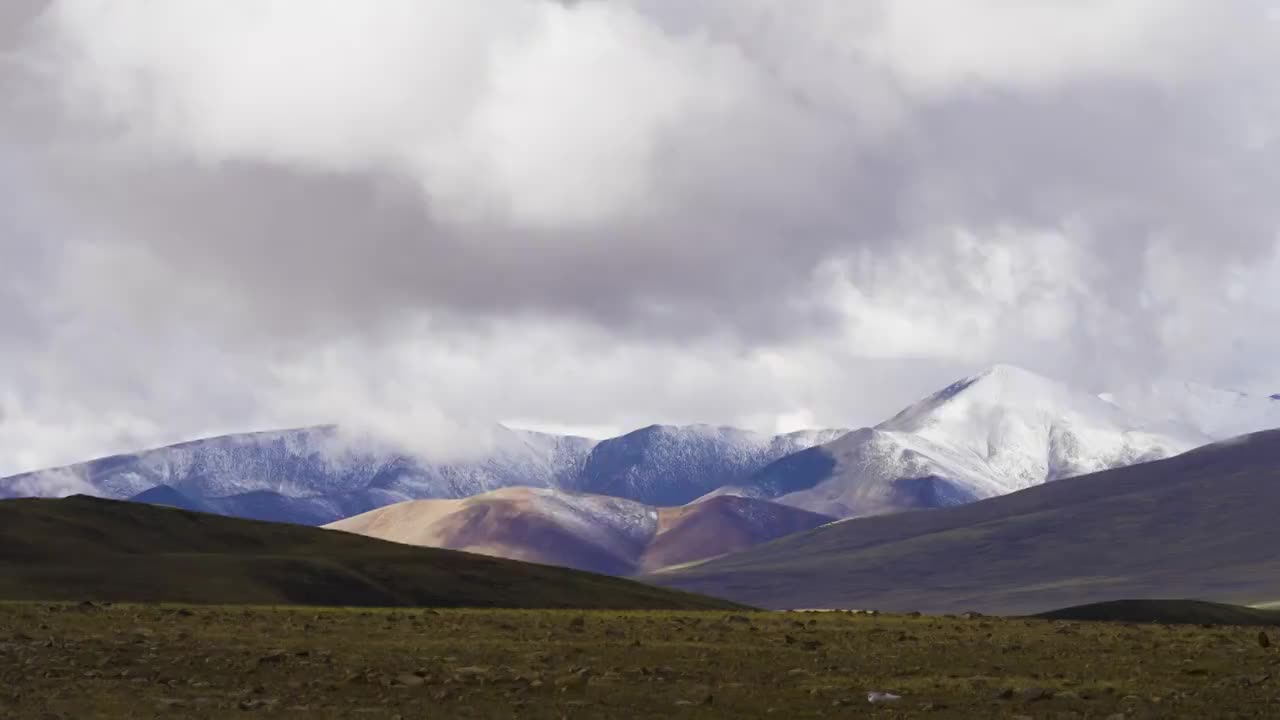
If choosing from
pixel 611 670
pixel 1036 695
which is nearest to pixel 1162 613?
pixel 611 670

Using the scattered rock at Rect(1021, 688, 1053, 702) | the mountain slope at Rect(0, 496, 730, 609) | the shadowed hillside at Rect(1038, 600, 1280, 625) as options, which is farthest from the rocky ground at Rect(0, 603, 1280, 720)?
the shadowed hillside at Rect(1038, 600, 1280, 625)

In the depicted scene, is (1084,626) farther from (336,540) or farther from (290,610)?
(336,540)

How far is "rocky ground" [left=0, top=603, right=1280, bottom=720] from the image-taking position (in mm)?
34781

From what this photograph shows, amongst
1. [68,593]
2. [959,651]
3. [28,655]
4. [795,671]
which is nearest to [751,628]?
[959,651]

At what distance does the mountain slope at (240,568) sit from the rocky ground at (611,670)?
5221cm

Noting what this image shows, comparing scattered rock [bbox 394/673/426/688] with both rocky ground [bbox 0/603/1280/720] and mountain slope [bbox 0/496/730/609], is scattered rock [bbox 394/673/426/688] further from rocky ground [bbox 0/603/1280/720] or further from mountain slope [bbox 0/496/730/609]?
mountain slope [bbox 0/496/730/609]

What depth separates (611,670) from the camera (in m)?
40.7

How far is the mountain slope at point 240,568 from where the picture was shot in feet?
357

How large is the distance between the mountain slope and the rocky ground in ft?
171

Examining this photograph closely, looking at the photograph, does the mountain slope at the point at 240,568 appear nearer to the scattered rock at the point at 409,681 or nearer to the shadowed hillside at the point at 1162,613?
the shadowed hillside at the point at 1162,613

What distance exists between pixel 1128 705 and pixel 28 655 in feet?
83.6

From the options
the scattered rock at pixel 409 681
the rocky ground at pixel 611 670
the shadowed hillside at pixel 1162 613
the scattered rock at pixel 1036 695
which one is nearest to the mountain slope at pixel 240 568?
the shadowed hillside at pixel 1162 613

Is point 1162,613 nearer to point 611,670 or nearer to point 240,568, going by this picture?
point 240,568

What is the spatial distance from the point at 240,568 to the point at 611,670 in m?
85.6
